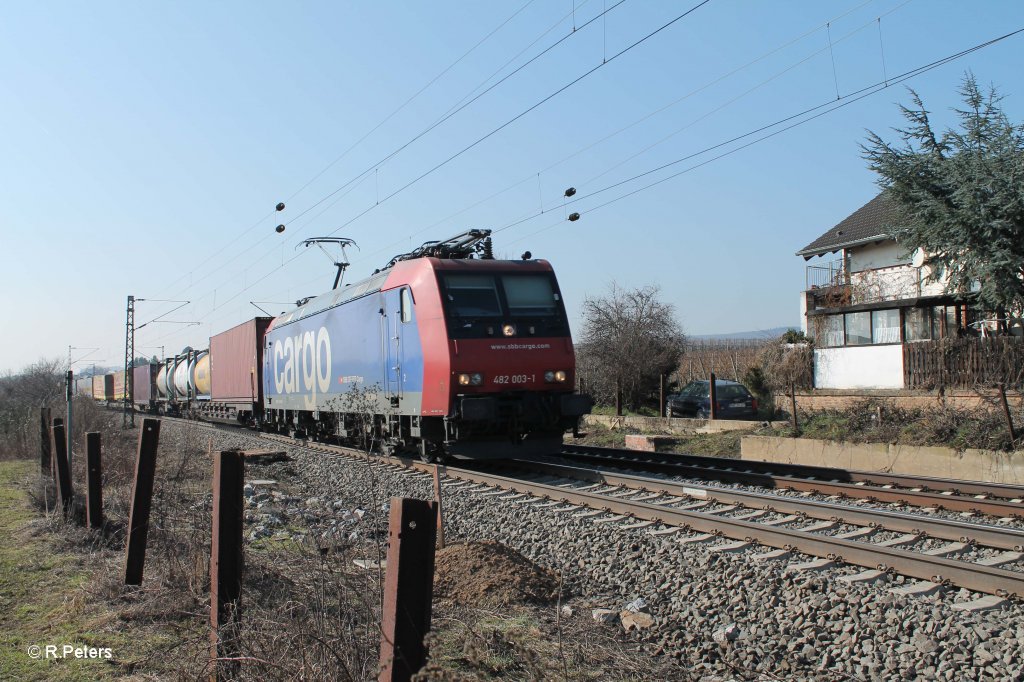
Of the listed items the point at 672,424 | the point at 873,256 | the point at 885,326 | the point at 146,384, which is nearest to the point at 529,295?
the point at 672,424

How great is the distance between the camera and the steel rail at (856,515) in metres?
6.80

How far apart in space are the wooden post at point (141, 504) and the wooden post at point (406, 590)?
3670mm

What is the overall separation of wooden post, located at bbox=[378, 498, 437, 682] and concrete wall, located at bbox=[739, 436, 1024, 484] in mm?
11497

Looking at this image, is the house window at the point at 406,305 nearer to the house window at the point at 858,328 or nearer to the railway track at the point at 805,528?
the railway track at the point at 805,528

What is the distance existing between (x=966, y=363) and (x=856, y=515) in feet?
37.5

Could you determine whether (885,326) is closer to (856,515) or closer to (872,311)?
(872,311)

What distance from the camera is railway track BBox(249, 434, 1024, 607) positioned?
18.9ft

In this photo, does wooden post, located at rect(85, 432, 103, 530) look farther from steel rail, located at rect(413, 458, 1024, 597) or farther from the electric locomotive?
steel rail, located at rect(413, 458, 1024, 597)

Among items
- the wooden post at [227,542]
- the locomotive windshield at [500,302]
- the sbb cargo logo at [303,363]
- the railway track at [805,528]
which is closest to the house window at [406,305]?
the locomotive windshield at [500,302]

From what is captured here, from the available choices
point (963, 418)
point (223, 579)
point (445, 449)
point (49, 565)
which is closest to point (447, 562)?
point (223, 579)

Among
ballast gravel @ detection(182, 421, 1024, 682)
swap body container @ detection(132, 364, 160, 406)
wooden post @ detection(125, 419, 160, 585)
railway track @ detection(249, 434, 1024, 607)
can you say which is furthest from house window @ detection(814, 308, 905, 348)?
swap body container @ detection(132, 364, 160, 406)

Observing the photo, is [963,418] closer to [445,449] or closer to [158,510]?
[445,449]

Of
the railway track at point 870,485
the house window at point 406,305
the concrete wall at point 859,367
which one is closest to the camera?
the railway track at point 870,485

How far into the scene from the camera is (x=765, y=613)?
17.3 ft
